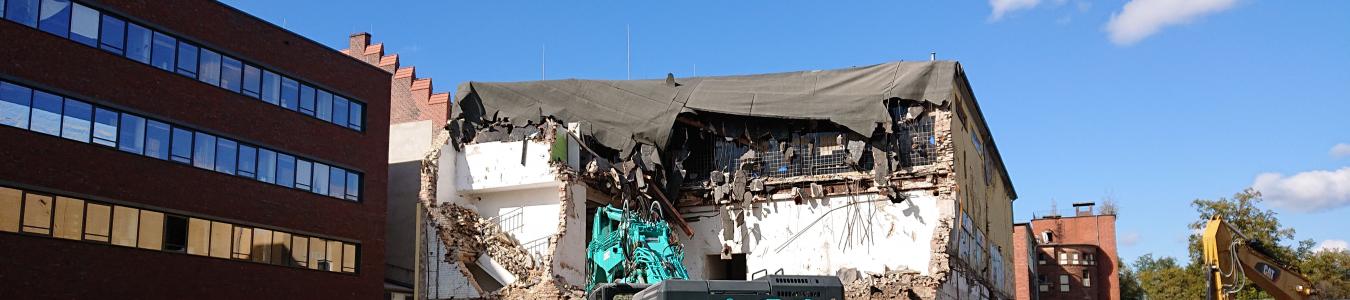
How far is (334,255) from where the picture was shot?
3325cm

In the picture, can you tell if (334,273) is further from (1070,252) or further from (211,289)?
(1070,252)

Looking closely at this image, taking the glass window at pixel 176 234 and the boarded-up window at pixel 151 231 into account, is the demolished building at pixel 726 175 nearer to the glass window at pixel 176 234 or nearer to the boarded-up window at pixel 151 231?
the glass window at pixel 176 234

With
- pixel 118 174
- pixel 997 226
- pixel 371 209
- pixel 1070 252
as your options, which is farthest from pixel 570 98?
pixel 1070 252

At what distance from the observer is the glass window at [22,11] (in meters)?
24.9

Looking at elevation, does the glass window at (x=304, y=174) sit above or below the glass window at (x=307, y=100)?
below

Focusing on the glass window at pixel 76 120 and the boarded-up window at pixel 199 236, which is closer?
the glass window at pixel 76 120

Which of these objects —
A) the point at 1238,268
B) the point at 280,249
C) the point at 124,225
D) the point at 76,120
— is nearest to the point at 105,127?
the point at 76,120

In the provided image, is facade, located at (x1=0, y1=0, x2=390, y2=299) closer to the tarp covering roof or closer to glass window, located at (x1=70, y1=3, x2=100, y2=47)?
glass window, located at (x1=70, y1=3, x2=100, y2=47)

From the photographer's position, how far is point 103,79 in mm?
26734

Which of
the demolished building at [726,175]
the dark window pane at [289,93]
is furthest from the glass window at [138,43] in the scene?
the demolished building at [726,175]

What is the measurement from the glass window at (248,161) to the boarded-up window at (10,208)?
6055mm

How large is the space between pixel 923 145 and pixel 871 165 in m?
1.71

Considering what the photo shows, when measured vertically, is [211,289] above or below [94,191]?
below

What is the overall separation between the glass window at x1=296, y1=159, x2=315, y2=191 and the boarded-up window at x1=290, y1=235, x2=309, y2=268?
141 centimetres
